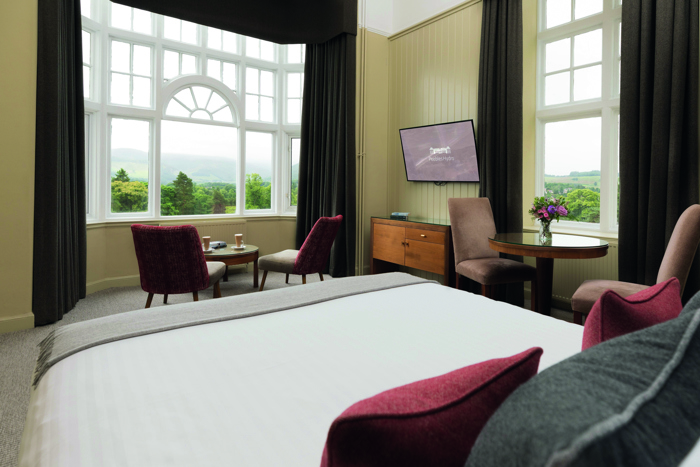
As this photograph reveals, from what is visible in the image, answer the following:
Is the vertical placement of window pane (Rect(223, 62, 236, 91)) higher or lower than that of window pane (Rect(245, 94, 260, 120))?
higher

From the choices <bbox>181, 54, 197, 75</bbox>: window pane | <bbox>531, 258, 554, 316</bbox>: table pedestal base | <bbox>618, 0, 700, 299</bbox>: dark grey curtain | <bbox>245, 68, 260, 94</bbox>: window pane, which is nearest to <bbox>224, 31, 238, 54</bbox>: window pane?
<bbox>245, 68, 260, 94</bbox>: window pane

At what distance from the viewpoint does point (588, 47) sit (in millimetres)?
3750

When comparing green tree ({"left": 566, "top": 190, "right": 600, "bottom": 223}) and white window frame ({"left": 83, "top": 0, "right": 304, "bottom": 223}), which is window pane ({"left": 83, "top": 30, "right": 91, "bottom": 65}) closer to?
white window frame ({"left": 83, "top": 0, "right": 304, "bottom": 223})

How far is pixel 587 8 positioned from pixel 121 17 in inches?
188

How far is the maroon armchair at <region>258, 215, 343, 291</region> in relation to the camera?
13.7ft

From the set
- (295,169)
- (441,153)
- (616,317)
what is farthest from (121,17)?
(616,317)

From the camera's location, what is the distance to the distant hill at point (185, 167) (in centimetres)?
484

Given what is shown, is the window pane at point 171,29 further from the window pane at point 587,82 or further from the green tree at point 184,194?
the window pane at point 587,82

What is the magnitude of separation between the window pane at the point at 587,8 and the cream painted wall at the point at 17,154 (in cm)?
447

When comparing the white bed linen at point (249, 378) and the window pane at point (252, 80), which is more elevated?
the window pane at point (252, 80)

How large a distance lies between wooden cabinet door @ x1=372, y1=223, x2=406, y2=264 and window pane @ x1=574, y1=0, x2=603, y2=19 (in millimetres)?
2593

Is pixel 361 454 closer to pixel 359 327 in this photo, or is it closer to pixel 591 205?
pixel 359 327

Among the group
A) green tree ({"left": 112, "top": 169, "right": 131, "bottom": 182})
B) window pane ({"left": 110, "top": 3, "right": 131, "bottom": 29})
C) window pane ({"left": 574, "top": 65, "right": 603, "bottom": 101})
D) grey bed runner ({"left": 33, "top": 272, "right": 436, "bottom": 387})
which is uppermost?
window pane ({"left": 110, "top": 3, "right": 131, "bottom": 29})

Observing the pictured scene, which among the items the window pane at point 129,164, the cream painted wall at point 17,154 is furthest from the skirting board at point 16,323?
the window pane at point 129,164
